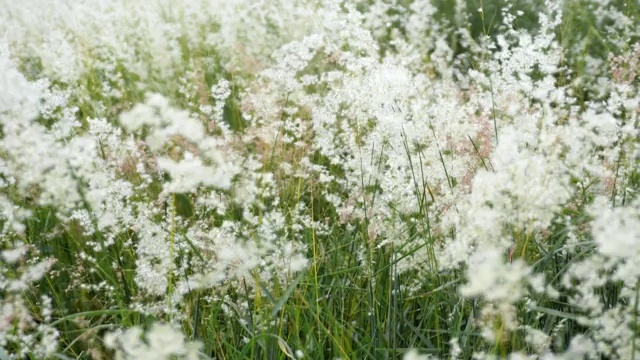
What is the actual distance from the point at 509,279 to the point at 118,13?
5.01 meters

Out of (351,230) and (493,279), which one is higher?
(493,279)

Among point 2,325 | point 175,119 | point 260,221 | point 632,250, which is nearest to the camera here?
point 632,250

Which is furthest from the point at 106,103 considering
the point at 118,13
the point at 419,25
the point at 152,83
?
the point at 419,25

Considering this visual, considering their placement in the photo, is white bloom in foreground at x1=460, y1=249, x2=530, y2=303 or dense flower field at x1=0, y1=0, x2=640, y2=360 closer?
white bloom in foreground at x1=460, y1=249, x2=530, y2=303

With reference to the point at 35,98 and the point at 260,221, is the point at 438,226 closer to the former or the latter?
the point at 260,221

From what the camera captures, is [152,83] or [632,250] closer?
[632,250]

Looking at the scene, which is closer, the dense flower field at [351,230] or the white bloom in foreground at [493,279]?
the white bloom in foreground at [493,279]

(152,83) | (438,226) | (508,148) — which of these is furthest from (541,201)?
(152,83)

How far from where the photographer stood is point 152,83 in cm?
418

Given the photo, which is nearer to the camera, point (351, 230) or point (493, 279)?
point (493, 279)

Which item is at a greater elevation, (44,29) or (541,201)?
(44,29)

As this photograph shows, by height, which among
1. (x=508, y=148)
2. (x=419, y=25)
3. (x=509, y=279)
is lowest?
(x=509, y=279)

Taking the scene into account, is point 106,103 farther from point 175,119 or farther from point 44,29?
point 175,119

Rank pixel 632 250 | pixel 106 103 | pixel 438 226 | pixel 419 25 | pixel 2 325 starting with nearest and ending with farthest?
1. pixel 632 250
2. pixel 2 325
3. pixel 438 226
4. pixel 106 103
5. pixel 419 25
